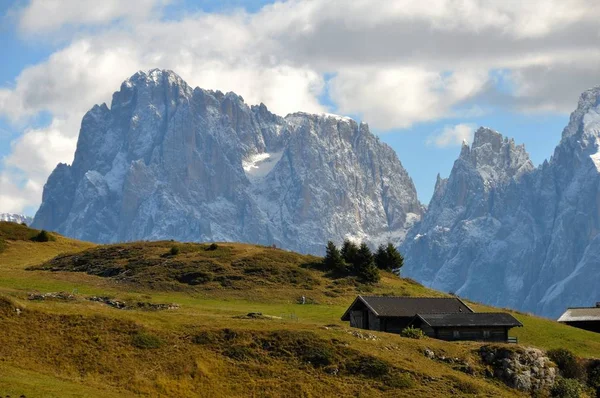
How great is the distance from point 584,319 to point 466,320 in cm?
2901

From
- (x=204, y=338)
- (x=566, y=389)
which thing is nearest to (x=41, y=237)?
(x=204, y=338)

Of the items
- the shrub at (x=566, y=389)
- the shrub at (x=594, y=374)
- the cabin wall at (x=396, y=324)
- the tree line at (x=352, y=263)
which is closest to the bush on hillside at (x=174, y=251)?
the tree line at (x=352, y=263)

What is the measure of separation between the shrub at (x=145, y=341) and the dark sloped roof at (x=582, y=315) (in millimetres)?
58312

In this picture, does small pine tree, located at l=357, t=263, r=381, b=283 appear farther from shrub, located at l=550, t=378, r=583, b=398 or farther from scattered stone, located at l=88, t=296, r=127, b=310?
shrub, located at l=550, t=378, r=583, b=398

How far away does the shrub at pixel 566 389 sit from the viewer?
227 feet

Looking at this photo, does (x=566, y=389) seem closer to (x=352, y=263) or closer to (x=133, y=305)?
(x=133, y=305)

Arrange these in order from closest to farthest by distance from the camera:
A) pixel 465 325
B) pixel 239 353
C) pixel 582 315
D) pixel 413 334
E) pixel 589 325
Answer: pixel 239 353 < pixel 413 334 < pixel 465 325 < pixel 589 325 < pixel 582 315

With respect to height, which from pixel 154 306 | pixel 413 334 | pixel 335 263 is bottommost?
pixel 413 334

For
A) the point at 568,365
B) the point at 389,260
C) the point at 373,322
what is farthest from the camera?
the point at 389,260

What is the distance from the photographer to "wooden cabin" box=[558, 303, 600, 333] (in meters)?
106

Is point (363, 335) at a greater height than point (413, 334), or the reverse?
point (413, 334)

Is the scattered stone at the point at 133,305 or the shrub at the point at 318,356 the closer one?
the shrub at the point at 318,356

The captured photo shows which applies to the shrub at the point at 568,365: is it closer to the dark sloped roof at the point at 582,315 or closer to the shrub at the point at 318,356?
the shrub at the point at 318,356

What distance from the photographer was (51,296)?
80812 mm
